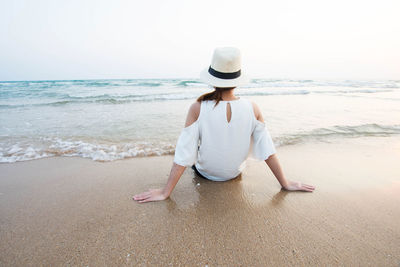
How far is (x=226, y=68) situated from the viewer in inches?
66.3

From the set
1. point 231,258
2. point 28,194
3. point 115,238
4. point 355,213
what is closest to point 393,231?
point 355,213

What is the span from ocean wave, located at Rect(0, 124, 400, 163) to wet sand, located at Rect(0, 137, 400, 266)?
1.58 feet

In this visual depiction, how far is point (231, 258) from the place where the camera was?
1.37 meters

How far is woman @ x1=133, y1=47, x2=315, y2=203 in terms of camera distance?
1.71 metres

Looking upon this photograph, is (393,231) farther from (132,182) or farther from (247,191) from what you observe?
(132,182)

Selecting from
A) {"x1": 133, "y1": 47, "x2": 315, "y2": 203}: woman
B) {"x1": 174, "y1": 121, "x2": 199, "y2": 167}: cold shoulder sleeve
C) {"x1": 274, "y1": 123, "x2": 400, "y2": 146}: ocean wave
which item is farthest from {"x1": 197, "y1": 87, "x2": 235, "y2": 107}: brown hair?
{"x1": 274, "y1": 123, "x2": 400, "y2": 146}: ocean wave

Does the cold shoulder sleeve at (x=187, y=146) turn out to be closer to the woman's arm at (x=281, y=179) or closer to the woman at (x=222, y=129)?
the woman at (x=222, y=129)

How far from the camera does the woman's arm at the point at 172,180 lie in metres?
1.84

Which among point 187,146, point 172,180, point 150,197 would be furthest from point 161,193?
point 187,146

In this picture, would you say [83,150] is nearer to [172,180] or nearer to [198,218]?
[172,180]

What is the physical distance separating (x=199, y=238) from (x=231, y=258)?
0.30 m

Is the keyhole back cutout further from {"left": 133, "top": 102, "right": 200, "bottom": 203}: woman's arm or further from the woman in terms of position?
{"left": 133, "top": 102, "right": 200, "bottom": 203}: woman's arm

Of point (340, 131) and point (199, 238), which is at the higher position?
point (199, 238)

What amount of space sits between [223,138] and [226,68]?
25.2 inches
